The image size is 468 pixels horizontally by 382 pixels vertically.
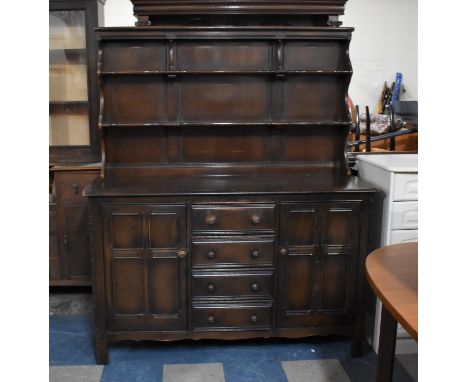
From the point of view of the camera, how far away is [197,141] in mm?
2789

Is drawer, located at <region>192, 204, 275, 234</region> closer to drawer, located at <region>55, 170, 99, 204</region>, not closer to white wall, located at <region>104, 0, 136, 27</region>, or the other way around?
drawer, located at <region>55, 170, 99, 204</region>

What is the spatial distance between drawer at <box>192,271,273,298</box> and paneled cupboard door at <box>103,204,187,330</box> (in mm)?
81

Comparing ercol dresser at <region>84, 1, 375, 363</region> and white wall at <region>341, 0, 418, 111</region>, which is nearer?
ercol dresser at <region>84, 1, 375, 363</region>

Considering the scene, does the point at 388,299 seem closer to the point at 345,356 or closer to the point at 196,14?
the point at 345,356

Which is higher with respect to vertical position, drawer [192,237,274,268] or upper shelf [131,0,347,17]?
upper shelf [131,0,347,17]

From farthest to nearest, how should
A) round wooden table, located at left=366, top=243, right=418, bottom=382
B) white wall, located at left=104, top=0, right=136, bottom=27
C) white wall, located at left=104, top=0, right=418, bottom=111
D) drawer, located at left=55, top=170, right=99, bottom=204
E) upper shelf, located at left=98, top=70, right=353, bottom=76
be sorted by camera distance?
white wall, located at left=104, top=0, right=418, bottom=111 < white wall, located at left=104, top=0, right=136, bottom=27 < drawer, located at left=55, top=170, right=99, bottom=204 < upper shelf, located at left=98, top=70, right=353, bottom=76 < round wooden table, located at left=366, top=243, right=418, bottom=382

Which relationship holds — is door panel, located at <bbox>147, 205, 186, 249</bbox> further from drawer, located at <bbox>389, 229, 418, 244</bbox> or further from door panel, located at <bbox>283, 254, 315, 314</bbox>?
drawer, located at <bbox>389, 229, 418, 244</bbox>

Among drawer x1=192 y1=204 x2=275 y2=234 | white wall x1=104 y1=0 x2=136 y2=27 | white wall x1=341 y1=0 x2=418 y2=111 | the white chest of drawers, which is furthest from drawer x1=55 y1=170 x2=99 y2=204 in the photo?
white wall x1=341 y1=0 x2=418 y2=111

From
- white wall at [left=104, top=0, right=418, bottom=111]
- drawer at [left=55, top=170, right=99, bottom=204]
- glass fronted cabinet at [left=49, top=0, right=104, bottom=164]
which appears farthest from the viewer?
white wall at [left=104, top=0, right=418, bottom=111]

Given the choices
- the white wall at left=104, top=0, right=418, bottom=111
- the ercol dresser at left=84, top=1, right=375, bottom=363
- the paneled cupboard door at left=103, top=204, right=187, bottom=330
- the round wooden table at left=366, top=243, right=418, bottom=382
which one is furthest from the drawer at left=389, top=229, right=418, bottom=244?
the white wall at left=104, top=0, right=418, bottom=111

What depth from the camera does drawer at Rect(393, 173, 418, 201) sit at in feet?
7.69

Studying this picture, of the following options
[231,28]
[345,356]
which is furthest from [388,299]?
[231,28]

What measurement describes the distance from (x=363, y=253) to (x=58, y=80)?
88.7 inches

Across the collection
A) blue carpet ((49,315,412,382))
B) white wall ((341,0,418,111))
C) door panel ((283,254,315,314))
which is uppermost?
white wall ((341,0,418,111))
